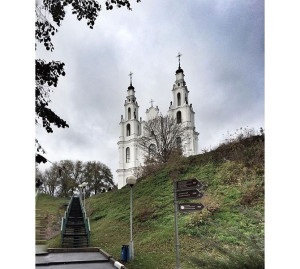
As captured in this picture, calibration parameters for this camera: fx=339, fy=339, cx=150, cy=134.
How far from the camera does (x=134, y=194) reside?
240 centimetres

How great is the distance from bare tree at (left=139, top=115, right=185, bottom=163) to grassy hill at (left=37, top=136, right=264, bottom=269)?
107 mm

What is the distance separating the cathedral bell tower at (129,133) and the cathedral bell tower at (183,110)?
229 mm

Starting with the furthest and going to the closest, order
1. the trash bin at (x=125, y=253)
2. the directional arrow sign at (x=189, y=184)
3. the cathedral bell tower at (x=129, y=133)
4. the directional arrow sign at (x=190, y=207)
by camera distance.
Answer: the trash bin at (x=125, y=253) < the cathedral bell tower at (x=129, y=133) < the directional arrow sign at (x=189, y=184) < the directional arrow sign at (x=190, y=207)

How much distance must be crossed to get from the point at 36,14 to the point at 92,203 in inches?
58.4

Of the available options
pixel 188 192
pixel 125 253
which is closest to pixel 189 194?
pixel 188 192

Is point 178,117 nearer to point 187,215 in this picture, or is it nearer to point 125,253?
point 187,215

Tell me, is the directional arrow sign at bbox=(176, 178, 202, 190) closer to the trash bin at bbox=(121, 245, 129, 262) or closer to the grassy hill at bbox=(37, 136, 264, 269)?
the grassy hill at bbox=(37, 136, 264, 269)

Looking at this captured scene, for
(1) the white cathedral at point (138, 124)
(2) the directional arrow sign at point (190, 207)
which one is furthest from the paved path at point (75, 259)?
(2) the directional arrow sign at point (190, 207)

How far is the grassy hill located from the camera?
205 centimetres

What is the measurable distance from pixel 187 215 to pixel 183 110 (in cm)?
90

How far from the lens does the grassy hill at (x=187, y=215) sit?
2051mm

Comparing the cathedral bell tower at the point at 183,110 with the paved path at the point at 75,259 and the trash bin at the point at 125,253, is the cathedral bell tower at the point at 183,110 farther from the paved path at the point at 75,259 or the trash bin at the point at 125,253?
the paved path at the point at 75,259

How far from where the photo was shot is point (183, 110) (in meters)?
2.07
